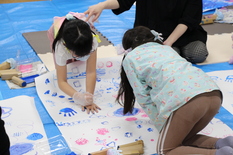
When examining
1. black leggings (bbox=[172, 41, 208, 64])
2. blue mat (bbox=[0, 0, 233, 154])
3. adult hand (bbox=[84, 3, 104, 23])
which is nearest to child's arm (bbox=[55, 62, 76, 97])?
blue mat (bbox=[0, 0, 233, 154])

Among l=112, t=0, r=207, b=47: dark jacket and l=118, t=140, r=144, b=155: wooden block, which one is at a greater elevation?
l=112, t=0, r=207, b=47: dark jacket

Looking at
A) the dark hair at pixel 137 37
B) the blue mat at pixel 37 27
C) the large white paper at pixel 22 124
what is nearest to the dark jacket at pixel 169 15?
the blue mat at pixel 37 27

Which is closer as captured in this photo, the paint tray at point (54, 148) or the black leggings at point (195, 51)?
the paint tray at point (54, 148)

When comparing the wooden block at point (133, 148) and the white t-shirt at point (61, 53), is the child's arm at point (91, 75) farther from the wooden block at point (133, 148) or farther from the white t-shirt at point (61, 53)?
the wooden block at point (133, 148)

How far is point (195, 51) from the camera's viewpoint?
1928 millimetres

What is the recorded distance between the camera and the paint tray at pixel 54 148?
1202mm

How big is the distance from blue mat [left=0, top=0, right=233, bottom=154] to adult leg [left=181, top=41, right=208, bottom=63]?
58 mm

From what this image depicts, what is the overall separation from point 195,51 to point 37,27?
1203 millimetres

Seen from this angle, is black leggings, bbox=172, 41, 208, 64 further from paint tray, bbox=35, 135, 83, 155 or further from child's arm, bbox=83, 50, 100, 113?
paint tray, bbox=35, 135, 83, 155

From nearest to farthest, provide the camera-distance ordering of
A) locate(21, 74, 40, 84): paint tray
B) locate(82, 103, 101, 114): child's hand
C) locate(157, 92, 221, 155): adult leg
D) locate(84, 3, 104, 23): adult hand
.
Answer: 1. locate(157, 92, 221, 155): adult leg
2. locate(82, 103, 101, 114): child's hand
3. locate(84, 3, 104, 23): adult hand
4. locate(21, 74, 40, 84): paint tray

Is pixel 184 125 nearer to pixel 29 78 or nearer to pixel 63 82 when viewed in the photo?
pixel 63 82

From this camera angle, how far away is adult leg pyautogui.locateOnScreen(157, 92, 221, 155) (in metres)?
1.05

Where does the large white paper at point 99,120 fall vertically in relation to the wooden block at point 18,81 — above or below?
below

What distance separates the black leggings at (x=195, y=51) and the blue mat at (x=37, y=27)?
58 millimetres
